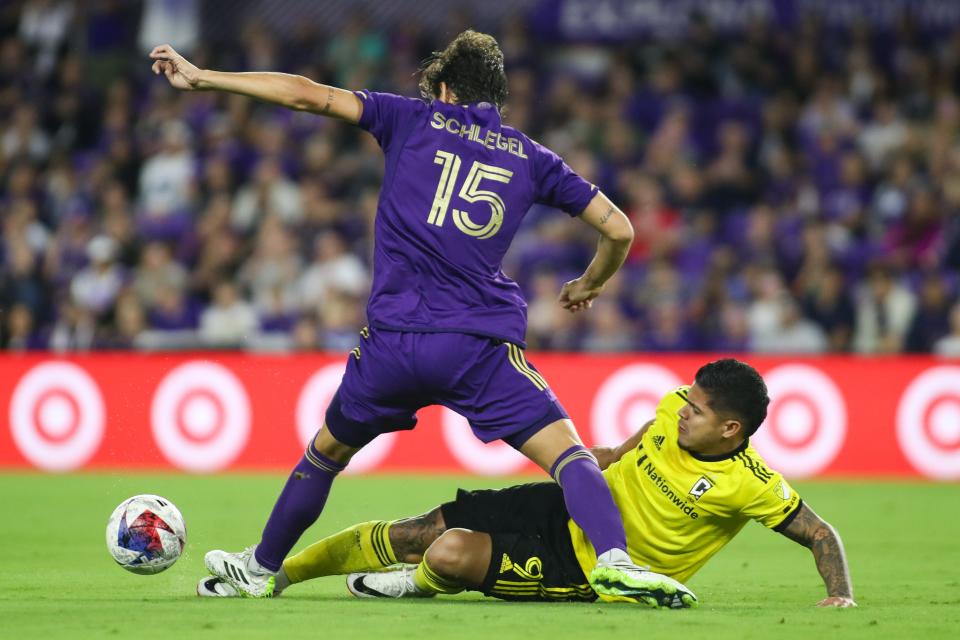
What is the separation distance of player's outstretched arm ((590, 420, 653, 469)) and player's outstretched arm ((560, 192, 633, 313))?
0.55 m

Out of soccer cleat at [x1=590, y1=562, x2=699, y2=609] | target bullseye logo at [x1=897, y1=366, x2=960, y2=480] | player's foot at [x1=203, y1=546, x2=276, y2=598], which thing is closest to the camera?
soccer cleat at [x1=590, y1=562, x2=699, y2=609]

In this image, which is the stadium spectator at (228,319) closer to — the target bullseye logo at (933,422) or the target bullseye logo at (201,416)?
the target bullseye logo at (201,416)

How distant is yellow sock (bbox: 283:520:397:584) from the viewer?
5.55m

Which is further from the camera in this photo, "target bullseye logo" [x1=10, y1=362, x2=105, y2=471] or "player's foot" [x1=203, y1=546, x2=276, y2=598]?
"target bullseye logo" [x1=10, y1=362, x2=105, y2=471]

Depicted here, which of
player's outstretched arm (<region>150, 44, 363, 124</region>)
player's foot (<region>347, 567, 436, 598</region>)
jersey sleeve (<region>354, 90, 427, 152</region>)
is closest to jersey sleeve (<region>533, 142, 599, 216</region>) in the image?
jersey sleeve (<region>354, 90, 427, 152</region>)

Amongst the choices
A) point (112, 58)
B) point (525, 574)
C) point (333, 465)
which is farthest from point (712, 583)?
point (112, 58)

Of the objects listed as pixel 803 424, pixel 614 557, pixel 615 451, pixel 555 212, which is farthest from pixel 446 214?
pixel 555 212

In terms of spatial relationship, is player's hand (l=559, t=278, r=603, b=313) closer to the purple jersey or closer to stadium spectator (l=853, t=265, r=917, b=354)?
the purple jersey

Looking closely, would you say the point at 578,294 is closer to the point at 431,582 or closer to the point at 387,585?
the point at 431,582

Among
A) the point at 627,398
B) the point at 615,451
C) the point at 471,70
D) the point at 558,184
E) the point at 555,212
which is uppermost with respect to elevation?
the point at 555,212

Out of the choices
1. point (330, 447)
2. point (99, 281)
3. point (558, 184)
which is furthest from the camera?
A: point (99, 281)

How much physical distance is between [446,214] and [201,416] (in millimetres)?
7653

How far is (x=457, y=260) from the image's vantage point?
5.14m

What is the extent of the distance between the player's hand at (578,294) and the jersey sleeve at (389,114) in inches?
35.2
